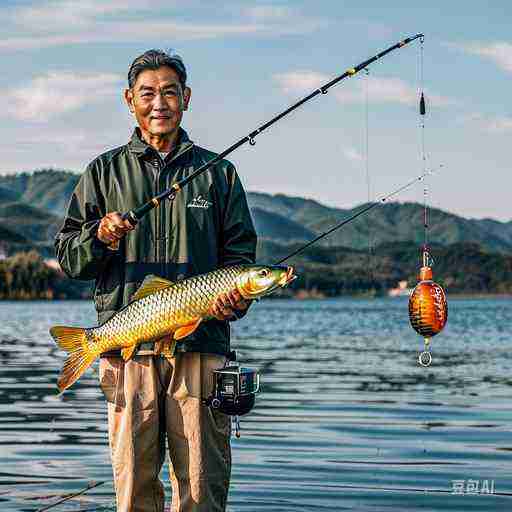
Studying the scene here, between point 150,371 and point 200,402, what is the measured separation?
0.31 meters

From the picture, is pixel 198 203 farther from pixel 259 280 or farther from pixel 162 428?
pixel 162 428

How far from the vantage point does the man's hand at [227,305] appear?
6480 mm

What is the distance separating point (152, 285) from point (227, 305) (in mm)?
401

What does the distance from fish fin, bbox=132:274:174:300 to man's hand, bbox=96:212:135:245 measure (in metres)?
0.27

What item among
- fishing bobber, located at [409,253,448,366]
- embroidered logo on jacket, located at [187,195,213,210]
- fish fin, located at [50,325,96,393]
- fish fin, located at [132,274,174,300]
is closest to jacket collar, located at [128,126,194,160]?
embroidered logo on jacket, located at [187,195,213,210]

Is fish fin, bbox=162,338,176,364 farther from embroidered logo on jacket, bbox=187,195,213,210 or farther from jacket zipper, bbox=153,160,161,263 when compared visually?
embroidered logo on jacket, bbox=187,195,213,210

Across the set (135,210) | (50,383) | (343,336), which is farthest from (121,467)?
(343,336)

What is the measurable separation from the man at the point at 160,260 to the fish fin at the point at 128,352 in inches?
2.1

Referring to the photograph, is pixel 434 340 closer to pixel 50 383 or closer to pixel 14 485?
pixel 50 383

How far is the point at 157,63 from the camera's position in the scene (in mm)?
6879

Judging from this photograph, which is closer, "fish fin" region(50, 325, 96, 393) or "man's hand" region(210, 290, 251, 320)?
"man's hand" region(210, 290, 251, 320)

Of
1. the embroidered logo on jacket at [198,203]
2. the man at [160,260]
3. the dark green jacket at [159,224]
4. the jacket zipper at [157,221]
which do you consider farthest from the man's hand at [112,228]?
the embroidered logo on jacket at [198,203]

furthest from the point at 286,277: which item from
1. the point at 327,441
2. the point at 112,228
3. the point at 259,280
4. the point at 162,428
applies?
the point at 327,441

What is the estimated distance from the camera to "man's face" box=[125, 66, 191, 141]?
270 inches
